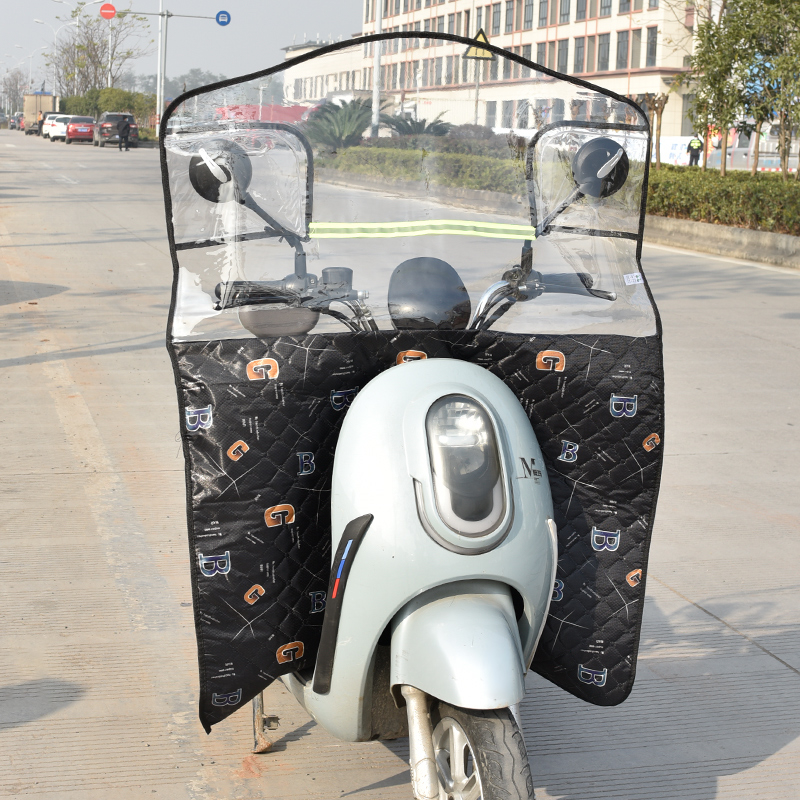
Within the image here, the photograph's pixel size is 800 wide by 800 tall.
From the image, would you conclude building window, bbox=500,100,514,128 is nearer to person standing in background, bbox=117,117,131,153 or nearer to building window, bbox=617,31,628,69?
person standing in background, bbox=117,117,131,153

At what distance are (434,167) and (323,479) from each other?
769 mm

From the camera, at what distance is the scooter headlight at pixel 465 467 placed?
6.30 ft

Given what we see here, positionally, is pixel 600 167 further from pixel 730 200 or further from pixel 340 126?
pixel 730 200

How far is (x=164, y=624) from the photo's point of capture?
3.38 m

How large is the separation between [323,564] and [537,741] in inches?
35.7

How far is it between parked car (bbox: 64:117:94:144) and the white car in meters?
0.56

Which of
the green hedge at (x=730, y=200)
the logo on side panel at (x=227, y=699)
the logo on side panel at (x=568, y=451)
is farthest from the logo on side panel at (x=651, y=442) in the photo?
the green hedge at (x=730, y=200)

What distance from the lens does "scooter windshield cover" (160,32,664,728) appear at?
2.22 metres

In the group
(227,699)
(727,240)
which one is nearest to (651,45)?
(727,240)

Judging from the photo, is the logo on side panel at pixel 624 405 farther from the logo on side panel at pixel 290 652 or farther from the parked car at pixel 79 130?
the parked car at pixel 79 130

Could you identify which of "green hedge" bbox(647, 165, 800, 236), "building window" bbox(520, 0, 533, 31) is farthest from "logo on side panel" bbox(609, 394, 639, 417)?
"building window" bbox(520, 0, 533, 31)

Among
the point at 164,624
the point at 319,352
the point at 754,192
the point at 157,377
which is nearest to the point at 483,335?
the point at 319,352

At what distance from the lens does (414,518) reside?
1936 mm

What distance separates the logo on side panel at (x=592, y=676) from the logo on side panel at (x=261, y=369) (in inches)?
40.2
